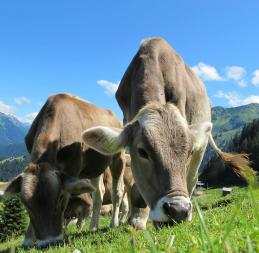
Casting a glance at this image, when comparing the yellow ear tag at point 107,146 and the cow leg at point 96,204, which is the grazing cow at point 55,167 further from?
the yellow ear tag at point 107,146

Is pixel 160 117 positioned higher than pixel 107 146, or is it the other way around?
pixel 160 117

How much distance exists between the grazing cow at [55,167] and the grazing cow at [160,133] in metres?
1.07

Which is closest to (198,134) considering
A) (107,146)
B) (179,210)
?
(107,146)

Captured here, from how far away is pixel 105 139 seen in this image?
4590mm

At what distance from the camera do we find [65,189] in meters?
4.79

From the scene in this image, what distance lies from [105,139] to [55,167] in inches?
51.2

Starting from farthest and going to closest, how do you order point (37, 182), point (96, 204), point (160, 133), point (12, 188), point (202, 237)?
point (96, 204) < point (12, 188) < point (37, 182) < point (160, 133) < point (202, 237)

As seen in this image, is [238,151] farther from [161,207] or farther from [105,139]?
[161,207]

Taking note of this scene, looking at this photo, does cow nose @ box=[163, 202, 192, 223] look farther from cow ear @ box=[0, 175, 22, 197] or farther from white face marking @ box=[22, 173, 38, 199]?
cow ear @ box=[0, 175, 22, 197]

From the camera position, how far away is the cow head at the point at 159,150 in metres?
3.27

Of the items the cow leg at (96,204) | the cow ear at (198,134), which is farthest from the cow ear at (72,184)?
the cow leg at (96,204)

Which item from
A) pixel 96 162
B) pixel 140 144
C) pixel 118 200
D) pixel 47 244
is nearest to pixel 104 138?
pixel 140 144

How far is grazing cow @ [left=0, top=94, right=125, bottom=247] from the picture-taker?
4.32 metres

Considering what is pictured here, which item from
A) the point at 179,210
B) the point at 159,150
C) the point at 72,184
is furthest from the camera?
the point at 72,184
